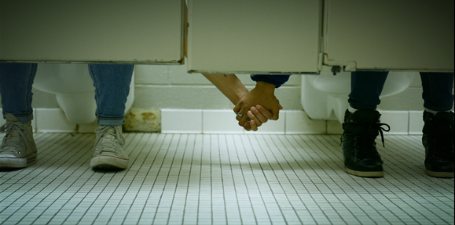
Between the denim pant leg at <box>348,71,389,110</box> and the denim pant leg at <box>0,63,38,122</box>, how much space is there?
0.89 metres

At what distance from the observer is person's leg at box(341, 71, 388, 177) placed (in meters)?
0.97

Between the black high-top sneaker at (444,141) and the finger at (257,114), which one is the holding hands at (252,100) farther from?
the black high-top sneaker at (444,141)

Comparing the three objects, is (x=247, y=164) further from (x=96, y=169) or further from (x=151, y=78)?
(x=151, y=78)

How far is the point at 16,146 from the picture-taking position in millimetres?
1018

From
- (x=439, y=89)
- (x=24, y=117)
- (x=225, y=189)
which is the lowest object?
(x=225, y=189)

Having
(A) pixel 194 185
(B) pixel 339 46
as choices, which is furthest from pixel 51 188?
(B) pixel 339 46

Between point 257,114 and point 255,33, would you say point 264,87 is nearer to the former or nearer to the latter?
point 257,114

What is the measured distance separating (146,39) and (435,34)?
0.35 metres

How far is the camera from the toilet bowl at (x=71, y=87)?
3.86 feet

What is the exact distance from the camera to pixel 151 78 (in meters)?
1.61

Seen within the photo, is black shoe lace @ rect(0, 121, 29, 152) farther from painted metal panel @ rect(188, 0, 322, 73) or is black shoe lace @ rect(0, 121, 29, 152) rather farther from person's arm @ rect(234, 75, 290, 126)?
painted metal panel @ rect(188, 0, 322, 73)

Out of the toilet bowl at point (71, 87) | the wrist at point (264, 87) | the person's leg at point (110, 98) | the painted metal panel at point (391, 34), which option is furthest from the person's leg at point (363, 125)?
the toilet bowl at point (71, 87)

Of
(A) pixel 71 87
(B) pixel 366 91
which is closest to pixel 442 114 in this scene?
(B) pixel 366 91

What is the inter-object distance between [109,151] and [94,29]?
1.97 ft
